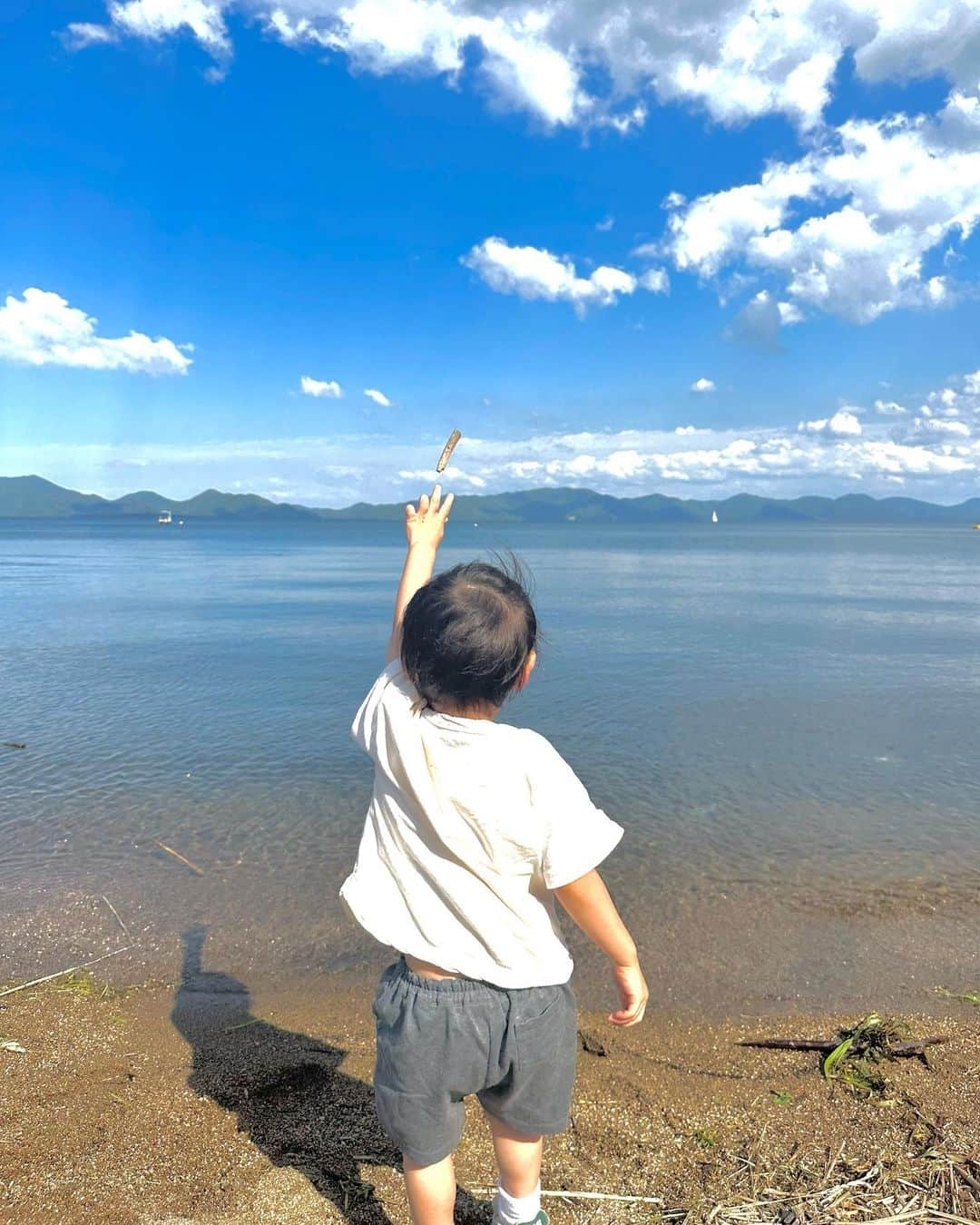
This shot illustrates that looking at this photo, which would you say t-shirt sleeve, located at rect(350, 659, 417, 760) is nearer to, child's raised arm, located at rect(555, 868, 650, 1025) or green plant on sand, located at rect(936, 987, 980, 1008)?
child's raised arm, located at rect(555, 868, 650, 1025)

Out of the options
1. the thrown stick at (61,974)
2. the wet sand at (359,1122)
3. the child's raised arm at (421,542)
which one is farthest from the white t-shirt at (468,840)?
the thrown stick at (61,974)

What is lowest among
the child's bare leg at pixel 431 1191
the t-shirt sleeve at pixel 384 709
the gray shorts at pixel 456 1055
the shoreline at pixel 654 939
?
the shoreline at pixel 654 939

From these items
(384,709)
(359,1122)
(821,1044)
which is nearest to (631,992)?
(384,709)

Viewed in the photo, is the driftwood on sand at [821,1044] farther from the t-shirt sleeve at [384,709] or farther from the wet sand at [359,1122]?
the t-shirt sleeve at [384,709]

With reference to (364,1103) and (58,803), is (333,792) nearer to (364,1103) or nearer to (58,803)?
(58,803)

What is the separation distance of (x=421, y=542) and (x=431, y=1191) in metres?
1.94

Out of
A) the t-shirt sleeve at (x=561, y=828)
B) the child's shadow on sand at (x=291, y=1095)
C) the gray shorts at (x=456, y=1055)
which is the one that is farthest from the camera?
the child's shadow on sand at (x=291, y=1095)

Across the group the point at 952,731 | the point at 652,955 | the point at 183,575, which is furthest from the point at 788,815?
the point at 183,575

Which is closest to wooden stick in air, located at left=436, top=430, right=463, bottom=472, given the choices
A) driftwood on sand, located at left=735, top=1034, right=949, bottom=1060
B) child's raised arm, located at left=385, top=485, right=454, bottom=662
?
child's raised arm, located at left=385, top=485, right=454, bottom=662

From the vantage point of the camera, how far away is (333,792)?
7.50m

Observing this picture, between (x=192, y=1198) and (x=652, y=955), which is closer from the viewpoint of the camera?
(x=192, y=1198)

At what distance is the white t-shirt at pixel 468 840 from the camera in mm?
2055

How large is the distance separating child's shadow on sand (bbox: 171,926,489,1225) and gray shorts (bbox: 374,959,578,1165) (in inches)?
28.3

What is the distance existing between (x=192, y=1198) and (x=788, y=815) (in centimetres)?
565
